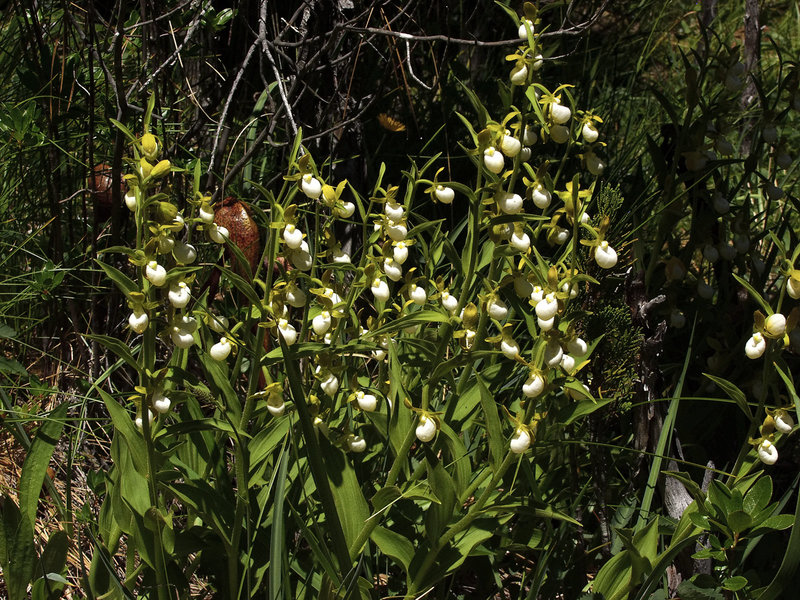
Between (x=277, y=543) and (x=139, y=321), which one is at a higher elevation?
(x=139, y=321)

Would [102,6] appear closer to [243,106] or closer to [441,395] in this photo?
[243,106]

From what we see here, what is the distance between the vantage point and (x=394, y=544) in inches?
54.1

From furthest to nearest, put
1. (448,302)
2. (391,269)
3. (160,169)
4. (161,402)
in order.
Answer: (448,302) < (391,269) < (161,402) < (160,169)

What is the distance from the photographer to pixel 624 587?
140 cm

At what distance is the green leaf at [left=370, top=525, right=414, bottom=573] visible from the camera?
137cm

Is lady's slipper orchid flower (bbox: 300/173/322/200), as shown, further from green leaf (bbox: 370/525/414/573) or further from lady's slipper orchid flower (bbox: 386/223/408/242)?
green leaf (bbox: 370/525/414/573)

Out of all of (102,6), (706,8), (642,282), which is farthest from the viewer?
(102,6)

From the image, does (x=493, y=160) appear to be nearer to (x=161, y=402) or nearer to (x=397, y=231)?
(x=397, y=231)

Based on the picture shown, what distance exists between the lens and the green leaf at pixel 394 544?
1369 millimetres

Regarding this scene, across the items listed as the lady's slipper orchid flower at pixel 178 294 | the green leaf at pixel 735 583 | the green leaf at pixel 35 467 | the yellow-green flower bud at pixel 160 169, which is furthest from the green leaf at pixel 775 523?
the green leaf at pixel 35 467

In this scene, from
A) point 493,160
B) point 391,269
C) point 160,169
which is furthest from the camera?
point 391,269

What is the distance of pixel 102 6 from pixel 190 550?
2.71 metres

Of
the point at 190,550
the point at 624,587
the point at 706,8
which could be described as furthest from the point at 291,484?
the point at 706,8

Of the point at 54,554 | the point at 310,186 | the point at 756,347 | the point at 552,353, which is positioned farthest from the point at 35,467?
the point at 756,347
